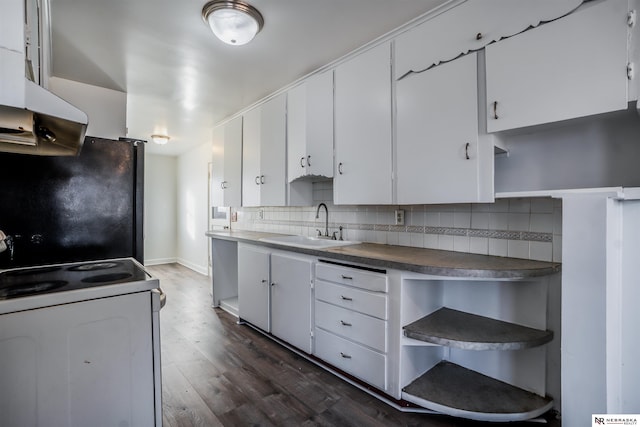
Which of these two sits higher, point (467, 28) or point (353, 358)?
point (467, 28)

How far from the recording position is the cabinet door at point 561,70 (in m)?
1.21

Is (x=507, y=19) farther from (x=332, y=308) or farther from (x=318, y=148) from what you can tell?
(x=332, y=308)

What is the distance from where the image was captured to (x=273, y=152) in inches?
119

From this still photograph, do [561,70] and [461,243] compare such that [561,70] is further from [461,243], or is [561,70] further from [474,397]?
[474,397]

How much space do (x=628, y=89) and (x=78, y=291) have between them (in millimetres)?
2279

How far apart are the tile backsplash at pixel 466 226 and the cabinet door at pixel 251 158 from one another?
746mm

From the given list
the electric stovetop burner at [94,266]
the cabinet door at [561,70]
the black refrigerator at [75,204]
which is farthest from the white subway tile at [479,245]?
the black refrigerator at [75,204]

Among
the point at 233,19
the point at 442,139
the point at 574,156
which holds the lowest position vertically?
the point at 574,156

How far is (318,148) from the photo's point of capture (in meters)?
2.51

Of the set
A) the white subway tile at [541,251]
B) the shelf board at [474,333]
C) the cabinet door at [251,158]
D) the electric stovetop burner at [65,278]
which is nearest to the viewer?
the electric stovetop burner at [65,278]

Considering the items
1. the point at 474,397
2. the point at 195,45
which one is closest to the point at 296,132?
the point at 195,45

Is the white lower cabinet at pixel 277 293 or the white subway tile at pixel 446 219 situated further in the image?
the white lower cabinet at pixel 277 293

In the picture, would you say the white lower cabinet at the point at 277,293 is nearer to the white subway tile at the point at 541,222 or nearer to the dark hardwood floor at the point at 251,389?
the dark hardwood floor at the point at 251,389
